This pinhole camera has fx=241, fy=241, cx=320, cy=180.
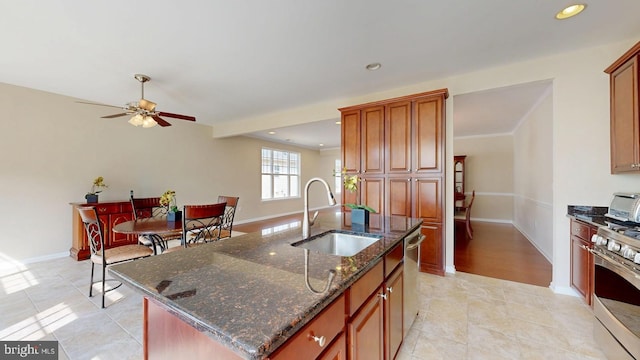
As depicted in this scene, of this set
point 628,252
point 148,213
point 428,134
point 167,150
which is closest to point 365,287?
point 628,252

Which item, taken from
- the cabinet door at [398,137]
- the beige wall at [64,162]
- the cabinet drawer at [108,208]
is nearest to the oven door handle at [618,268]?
the cabinet door at [398,137]

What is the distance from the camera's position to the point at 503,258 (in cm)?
374

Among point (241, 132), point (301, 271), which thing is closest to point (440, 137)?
point (301, 271)

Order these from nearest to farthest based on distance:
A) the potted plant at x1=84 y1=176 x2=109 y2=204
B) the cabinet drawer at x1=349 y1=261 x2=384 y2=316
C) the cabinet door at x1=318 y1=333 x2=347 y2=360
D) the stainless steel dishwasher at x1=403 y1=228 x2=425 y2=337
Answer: the cabinet door at x1=318 y1=333 x2=347 y2=360 < the cabinet drawer at x1=349 y1=261 x2=384 y2=316 < the stainless steel dishwasher at x1=403 y1=228 x2=425 y2=337 < the potted plant at x1=84 y1=176 x2=109 y2=204

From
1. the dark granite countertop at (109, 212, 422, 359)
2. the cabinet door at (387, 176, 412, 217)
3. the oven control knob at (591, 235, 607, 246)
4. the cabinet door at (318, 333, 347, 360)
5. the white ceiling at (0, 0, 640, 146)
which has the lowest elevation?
the cabinet door at (318, 333, 347, 360)

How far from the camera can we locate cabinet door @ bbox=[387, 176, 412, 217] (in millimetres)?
3363

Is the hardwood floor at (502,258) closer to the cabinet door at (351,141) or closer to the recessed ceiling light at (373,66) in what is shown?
the cabinet door at (351,141)

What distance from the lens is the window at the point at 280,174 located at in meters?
7.71

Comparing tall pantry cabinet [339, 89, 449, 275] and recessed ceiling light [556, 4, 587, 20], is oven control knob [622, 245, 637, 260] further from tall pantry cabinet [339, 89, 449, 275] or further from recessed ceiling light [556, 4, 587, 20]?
recessed ceiling light [556, 4, 587, 20]

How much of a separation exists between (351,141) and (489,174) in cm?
535

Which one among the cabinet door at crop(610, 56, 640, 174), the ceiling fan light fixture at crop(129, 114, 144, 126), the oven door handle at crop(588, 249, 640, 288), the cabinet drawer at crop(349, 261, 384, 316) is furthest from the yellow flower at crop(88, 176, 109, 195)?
the cabinet door at crop(610, 56, 640, 174)

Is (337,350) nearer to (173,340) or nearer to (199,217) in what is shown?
(173,340)

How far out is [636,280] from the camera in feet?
4.74

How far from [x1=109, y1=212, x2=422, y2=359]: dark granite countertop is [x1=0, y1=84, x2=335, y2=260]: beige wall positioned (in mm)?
4313
